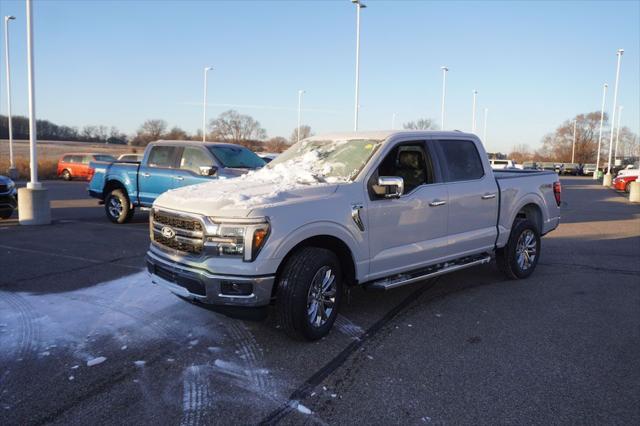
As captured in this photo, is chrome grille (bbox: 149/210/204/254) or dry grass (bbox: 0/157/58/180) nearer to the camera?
chrome grille (bbox: 149/210/204/254)

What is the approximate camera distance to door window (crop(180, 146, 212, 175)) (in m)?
11.2

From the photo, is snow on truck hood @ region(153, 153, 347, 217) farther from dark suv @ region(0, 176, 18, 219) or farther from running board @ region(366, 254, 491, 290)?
dark suv @ region(0, 176, 18, 219)

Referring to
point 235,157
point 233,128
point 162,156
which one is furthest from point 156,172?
point 233,128

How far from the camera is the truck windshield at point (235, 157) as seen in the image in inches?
447

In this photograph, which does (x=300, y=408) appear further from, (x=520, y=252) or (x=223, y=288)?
(x=520, y=252)

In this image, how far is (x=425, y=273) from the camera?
587 centimetres

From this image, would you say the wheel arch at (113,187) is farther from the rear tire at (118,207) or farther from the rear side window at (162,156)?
the rear side window at (162,156)

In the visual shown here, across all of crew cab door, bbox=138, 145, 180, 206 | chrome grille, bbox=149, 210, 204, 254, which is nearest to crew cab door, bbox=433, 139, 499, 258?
chrome grille, bbox=149, 210, 204, 254

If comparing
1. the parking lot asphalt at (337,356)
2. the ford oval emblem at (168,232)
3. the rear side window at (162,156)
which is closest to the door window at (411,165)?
the parking lot asphalt at (337,356)

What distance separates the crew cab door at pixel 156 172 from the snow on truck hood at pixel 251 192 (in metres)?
6.09

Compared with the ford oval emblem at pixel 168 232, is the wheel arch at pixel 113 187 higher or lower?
lower

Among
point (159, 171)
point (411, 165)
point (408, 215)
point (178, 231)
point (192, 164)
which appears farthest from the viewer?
point (159, 171)

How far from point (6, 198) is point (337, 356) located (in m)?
10.6

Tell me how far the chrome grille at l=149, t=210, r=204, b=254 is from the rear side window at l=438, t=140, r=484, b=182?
3.11 metres
